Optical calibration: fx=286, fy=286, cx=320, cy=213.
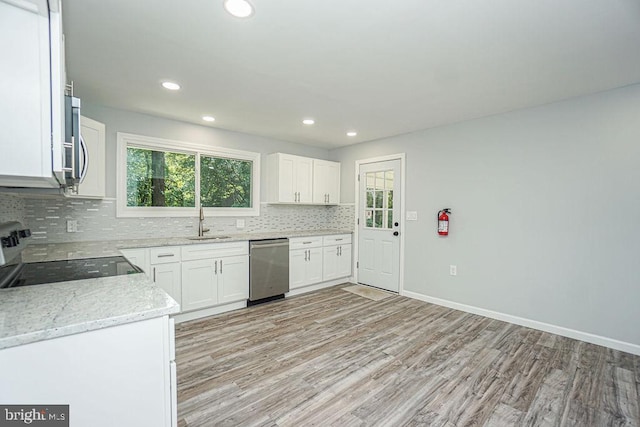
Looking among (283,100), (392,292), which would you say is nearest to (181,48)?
(283,100)

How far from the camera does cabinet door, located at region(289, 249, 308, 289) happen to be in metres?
4.10

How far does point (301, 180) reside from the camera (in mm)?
4637

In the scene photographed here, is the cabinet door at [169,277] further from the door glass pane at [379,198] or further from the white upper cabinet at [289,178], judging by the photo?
the door glass pane at [379,198]

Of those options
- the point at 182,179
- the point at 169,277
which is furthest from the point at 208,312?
the point at 182,179

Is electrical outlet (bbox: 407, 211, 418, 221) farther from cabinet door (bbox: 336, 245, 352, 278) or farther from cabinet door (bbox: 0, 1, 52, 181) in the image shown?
cabinet door (bbox: 0, 1, 52, 181)

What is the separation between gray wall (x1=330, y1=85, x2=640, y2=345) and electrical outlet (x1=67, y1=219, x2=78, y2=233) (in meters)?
Result: 4.06

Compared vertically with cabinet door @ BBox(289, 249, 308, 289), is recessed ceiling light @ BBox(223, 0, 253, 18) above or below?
above

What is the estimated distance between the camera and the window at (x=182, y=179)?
339cm

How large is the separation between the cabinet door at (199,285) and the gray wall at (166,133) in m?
1.24

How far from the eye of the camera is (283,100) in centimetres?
299

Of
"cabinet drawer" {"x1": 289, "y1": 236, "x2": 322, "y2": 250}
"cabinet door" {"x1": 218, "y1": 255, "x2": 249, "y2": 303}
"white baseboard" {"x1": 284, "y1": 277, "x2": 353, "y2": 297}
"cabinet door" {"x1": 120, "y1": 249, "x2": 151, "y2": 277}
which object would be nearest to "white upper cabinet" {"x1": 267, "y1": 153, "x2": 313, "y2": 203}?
"cabinet drawer" {"x1": 289, "y1": 236, "x2": 322, "y2": 250}

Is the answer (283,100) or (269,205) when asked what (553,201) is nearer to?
(283,100)

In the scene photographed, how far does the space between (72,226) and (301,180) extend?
114 inches

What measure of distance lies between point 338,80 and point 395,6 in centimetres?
95
